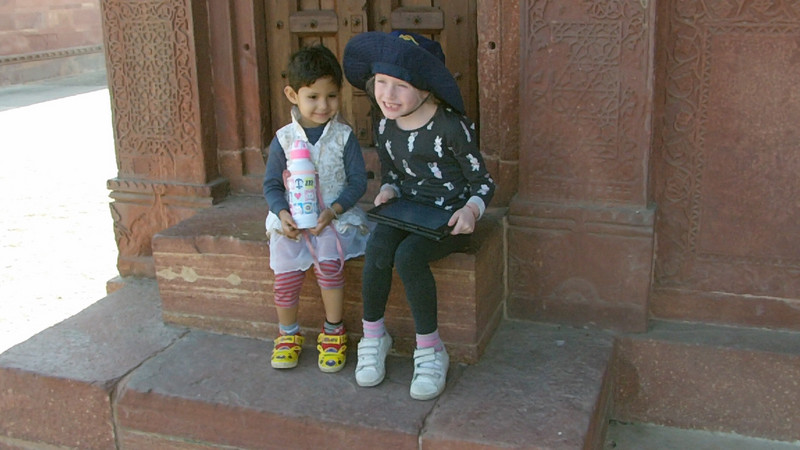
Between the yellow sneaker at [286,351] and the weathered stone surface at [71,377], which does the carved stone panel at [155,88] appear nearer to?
the weathered stone surface at [71,377]

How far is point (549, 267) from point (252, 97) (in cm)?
163

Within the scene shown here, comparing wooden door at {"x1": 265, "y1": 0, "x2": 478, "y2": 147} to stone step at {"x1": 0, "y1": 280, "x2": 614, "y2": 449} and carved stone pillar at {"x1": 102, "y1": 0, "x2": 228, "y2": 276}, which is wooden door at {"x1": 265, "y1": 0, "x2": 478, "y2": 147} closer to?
carved stone pillar at {"x1": 102, "y1": 0, "x2": 228, "y2": 276}

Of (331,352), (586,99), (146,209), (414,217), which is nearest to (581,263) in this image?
(586,99)

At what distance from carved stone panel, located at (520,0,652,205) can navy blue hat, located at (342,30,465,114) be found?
38 cm

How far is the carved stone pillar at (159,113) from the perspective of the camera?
3.92 metres

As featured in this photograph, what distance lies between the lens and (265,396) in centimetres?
306

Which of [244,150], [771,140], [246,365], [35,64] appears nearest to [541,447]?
[246,365]

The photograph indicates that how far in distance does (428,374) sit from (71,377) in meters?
1.38

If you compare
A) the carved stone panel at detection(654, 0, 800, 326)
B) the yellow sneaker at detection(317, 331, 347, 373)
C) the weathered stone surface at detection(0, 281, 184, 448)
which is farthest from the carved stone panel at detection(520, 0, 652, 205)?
the weathered stone surface at detection(0, 281, 184, 448)

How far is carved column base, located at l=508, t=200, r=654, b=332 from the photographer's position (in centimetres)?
328

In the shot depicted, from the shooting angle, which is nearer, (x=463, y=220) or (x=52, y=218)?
(x=463, y=220)

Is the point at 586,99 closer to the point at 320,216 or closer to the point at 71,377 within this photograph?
the point at 320,216

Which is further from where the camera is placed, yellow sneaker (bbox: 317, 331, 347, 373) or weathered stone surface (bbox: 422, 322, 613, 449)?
yellow sneaker (bbox: 317, 331, 347, 373)

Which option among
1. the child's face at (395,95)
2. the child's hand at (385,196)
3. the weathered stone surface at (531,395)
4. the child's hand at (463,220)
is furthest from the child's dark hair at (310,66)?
the weathered stone surface at (531,395)
